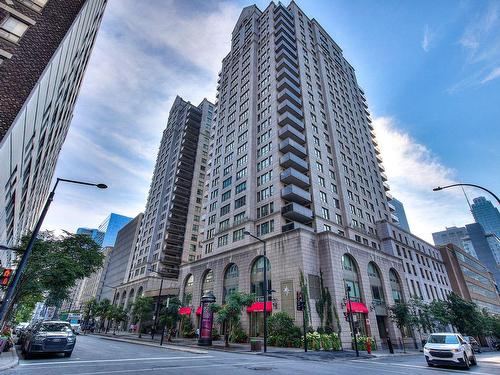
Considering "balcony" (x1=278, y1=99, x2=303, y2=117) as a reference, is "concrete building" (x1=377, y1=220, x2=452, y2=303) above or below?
below

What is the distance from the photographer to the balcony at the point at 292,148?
4394 centimetres

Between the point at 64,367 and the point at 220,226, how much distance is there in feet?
126

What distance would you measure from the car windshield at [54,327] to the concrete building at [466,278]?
263 feet

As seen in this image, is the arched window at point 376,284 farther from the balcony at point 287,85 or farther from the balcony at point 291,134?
the balcony at point 287,85

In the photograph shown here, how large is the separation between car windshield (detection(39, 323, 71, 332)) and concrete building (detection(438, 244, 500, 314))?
80.1 m

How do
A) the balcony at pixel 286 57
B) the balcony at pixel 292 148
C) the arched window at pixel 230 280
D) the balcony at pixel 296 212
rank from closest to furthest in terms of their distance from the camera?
the balcony at pixel 296 212, the arched window at pixel 230 280, the balcony at pixel 292 148, the balcony at pixel 286 57

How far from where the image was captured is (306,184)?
43062mm

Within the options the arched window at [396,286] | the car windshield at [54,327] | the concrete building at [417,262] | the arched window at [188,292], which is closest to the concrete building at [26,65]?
the car windshield at [54,327]

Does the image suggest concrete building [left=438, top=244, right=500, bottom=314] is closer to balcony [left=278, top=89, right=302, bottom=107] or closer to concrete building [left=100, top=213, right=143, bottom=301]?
balcony [left=278, top=89, right=302, bottom=107]

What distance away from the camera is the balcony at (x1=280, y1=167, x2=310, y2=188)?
40844 millimetres

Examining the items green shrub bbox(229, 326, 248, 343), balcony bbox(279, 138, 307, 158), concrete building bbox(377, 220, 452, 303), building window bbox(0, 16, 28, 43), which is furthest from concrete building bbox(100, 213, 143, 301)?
building window bbox(0, 16, 28, 43)

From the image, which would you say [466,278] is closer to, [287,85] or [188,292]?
[287,85]

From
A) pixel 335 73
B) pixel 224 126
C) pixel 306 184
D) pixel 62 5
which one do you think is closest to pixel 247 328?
pixel 306 184

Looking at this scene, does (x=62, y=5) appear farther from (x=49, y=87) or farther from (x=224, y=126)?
(x=224, y=126)
